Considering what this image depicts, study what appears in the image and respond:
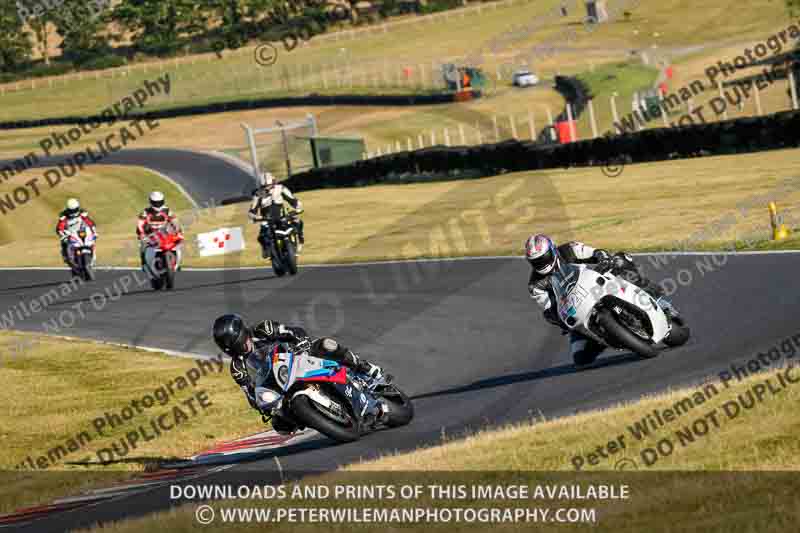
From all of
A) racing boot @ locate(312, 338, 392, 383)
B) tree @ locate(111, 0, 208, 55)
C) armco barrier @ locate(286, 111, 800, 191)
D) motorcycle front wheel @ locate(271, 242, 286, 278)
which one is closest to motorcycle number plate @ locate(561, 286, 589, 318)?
racing boot @ locate(312, 338, 392, 383)

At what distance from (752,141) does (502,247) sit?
10.6 metres

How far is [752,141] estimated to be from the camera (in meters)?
34.3

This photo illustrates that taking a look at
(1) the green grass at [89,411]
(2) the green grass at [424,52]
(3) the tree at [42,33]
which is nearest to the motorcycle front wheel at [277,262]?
(1) the green grass at [89,411]

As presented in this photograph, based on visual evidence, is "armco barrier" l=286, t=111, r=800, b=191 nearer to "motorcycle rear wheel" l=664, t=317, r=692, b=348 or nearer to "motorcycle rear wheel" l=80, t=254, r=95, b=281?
"motorcycle rear wheel" l=80, t=254, r=95, b=281

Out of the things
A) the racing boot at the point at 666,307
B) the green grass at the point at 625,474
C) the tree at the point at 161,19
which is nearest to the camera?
the green grass at the point at 625,474

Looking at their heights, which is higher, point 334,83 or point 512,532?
point 512,532

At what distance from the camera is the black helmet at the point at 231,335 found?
11875 mm

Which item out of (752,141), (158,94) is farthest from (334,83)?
(752,141)

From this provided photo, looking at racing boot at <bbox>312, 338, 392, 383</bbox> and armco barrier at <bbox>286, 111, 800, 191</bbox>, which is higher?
racing boot at <bbox>312, 338, 392, 383</bbox>

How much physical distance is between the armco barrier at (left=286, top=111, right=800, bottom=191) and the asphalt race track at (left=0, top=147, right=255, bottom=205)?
945 cm

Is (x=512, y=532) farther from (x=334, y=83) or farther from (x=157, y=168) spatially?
(x=334, y=83)

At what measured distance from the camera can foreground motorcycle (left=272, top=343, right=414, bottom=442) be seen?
11.7 metres

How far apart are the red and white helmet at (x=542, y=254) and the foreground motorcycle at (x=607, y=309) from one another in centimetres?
12

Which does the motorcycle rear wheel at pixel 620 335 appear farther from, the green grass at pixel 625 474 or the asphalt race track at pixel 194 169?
the asphalt race track at pixel 194 169
